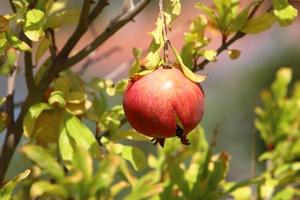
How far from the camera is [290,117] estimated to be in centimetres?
149

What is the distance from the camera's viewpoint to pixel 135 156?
1.11 m

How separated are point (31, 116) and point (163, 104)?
1.02ft

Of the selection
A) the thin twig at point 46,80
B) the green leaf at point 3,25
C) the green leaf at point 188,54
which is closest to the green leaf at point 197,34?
the green leaf at point 188,54

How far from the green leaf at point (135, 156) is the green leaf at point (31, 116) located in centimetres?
15

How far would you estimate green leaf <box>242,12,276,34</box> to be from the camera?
45.6 inches

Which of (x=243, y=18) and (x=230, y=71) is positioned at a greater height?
(x=243, y=18)

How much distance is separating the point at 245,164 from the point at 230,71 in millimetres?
2730

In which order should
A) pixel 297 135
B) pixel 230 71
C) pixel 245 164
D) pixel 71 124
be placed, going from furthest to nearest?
pixel 230 71 → pixel 245 164 → pixel 297 135 → pixel 71 124

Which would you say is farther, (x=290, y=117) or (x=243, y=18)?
(x=290, y=117)

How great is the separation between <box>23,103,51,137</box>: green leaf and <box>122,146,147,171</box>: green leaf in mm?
148

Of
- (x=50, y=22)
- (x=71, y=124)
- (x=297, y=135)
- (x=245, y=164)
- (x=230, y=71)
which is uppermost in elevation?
(x=50, y=22)

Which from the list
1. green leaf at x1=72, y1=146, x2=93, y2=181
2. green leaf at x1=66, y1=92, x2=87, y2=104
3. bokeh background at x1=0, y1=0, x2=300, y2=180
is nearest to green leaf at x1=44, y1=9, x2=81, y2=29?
green leaf at x1=66, y1=92, x2=87, y2=104

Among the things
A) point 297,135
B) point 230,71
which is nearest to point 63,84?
point 297,135

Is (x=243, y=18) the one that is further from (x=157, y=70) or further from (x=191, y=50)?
(x=157, y=70)
